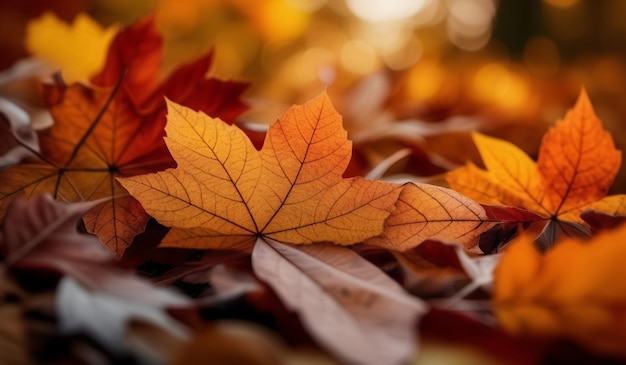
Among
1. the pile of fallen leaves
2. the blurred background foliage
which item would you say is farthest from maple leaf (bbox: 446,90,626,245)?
the blurred background foliage

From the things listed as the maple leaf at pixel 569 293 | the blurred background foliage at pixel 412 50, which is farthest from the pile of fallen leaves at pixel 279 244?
the blurred background foliage at pixel 412 50

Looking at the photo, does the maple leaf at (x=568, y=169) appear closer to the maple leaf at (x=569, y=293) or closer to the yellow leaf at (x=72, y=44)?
the maple leaf at (x=569, y=293)

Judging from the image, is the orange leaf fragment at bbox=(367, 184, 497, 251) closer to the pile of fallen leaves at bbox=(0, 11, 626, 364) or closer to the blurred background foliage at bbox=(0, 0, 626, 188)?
the pile of fallen leaves at bbox=(0, 11, 626, 364)

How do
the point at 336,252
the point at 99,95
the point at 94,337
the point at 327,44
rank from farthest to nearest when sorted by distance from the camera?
1. the point at 327,44
2. the point at 99,95
3. the point at 336,252
4. the point at 94,337

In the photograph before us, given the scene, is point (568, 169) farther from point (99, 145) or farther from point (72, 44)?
point (72, 44)

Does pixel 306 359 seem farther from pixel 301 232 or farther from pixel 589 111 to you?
pixel 589 111

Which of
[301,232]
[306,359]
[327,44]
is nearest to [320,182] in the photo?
[301,232]
